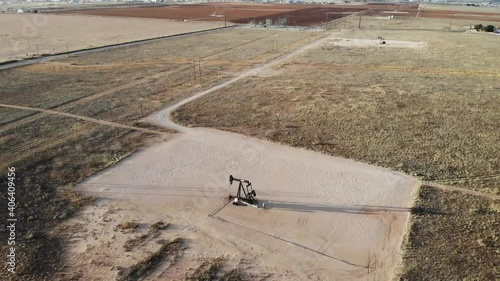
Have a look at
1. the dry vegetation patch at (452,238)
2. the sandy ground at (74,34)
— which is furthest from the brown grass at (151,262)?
the sandy ground at (74,34)

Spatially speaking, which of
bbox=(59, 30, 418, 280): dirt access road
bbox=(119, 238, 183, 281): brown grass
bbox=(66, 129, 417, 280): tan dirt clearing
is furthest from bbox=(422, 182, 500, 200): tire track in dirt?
bbox=(119, 238, 183, 281): brown grass

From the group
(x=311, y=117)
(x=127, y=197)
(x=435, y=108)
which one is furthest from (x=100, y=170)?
(x=435, y=108)

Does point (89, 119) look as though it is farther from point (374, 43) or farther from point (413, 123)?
point (374, 43)

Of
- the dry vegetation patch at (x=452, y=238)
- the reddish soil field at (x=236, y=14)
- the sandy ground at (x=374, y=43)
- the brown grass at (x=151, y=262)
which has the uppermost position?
the reddish soil field at (x=236, y=14)

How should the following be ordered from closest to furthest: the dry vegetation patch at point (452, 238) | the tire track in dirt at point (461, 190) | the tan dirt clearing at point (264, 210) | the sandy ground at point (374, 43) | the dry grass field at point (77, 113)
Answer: the dry vegetation patch at point (452, 238) → the tan dirt clearing at point (264, 210) → the dry grass field at point (77, 113) → the tire track in dirt at point (461, 190) → the sandy ground at point (374, 43)

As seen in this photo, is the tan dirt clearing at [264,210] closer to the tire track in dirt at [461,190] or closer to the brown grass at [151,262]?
the brown grass at [151,262]

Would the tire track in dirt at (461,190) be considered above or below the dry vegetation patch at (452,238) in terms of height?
above

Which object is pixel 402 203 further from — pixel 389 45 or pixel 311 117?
pixel 389 45
